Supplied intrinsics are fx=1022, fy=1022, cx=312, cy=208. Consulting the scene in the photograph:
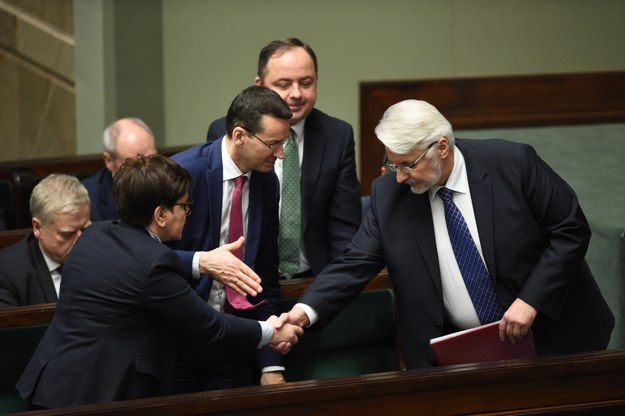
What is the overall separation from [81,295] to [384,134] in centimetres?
94

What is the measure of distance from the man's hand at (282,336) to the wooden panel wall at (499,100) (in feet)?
12.6

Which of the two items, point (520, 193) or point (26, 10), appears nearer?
point (520, 193)

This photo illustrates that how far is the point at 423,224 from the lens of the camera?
9.86ft

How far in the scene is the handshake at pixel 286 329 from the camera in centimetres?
303

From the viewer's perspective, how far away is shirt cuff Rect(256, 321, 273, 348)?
2.95 metres

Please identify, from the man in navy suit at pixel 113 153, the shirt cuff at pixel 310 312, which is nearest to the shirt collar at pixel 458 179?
the shirt cuff at pixel 310 312

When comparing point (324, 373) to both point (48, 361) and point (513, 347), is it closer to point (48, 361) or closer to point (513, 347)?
point (513, 347)

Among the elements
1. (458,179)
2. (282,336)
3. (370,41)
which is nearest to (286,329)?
(282,336)

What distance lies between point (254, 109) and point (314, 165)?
24.8 inches

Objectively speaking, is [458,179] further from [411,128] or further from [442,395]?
[442,395]

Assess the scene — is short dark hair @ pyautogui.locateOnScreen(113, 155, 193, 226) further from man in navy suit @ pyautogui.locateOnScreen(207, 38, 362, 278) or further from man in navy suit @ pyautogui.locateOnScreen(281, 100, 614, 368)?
man in navy suit @ pyautogui.locateOnScreen(207, 38, 362, 278)

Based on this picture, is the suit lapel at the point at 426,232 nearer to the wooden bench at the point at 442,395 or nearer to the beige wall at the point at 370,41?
the wooden bench at the point at 442,395

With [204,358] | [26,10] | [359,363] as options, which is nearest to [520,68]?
[26,10]

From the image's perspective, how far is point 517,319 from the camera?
284 cm
